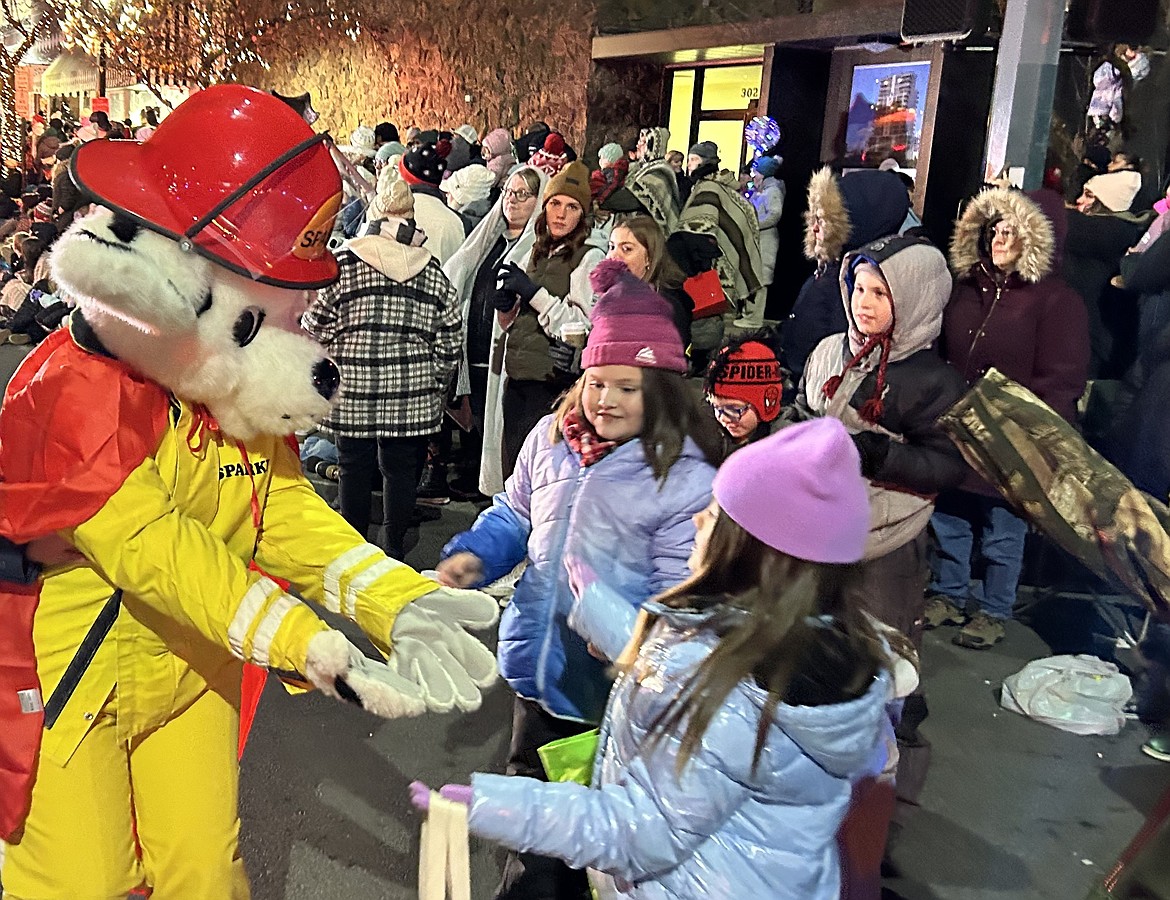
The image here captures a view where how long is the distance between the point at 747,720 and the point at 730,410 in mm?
1989

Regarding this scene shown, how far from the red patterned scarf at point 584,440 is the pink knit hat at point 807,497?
87 cm

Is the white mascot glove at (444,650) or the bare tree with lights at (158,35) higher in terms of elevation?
the bare tree with lights at (158,35)

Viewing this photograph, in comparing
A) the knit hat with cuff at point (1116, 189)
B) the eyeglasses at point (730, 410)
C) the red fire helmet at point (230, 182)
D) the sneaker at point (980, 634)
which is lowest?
the sneaker at point (980, 634)

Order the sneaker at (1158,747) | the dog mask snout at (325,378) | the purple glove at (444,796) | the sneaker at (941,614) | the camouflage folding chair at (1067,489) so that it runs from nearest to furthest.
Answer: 1. the purple glove at (444,796)
2. the camouflage folding chair at (1067,489)
3. the dog mask snout at (325,378)
4. the sneaker at (1158,747)
5. the sneaker at (941,614)

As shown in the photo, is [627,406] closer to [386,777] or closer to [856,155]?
[386,777]

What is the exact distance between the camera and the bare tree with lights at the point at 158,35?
14.7m

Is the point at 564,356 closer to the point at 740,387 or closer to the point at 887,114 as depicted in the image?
the point at 740,387

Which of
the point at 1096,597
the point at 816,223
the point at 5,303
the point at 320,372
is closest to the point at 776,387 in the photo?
the point at 320,372

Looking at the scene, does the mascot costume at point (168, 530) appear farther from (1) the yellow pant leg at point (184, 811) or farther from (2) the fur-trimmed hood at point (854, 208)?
(2) the fur-trimmed hood at point (854, 208)

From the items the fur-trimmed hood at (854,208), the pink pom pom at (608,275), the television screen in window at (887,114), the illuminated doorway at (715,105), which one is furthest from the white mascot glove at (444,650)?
the illuminated doorway at (715,105)

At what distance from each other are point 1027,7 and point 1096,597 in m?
3.01

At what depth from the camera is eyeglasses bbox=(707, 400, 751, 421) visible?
140 inches

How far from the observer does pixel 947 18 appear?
19.0ft

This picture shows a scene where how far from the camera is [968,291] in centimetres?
518
